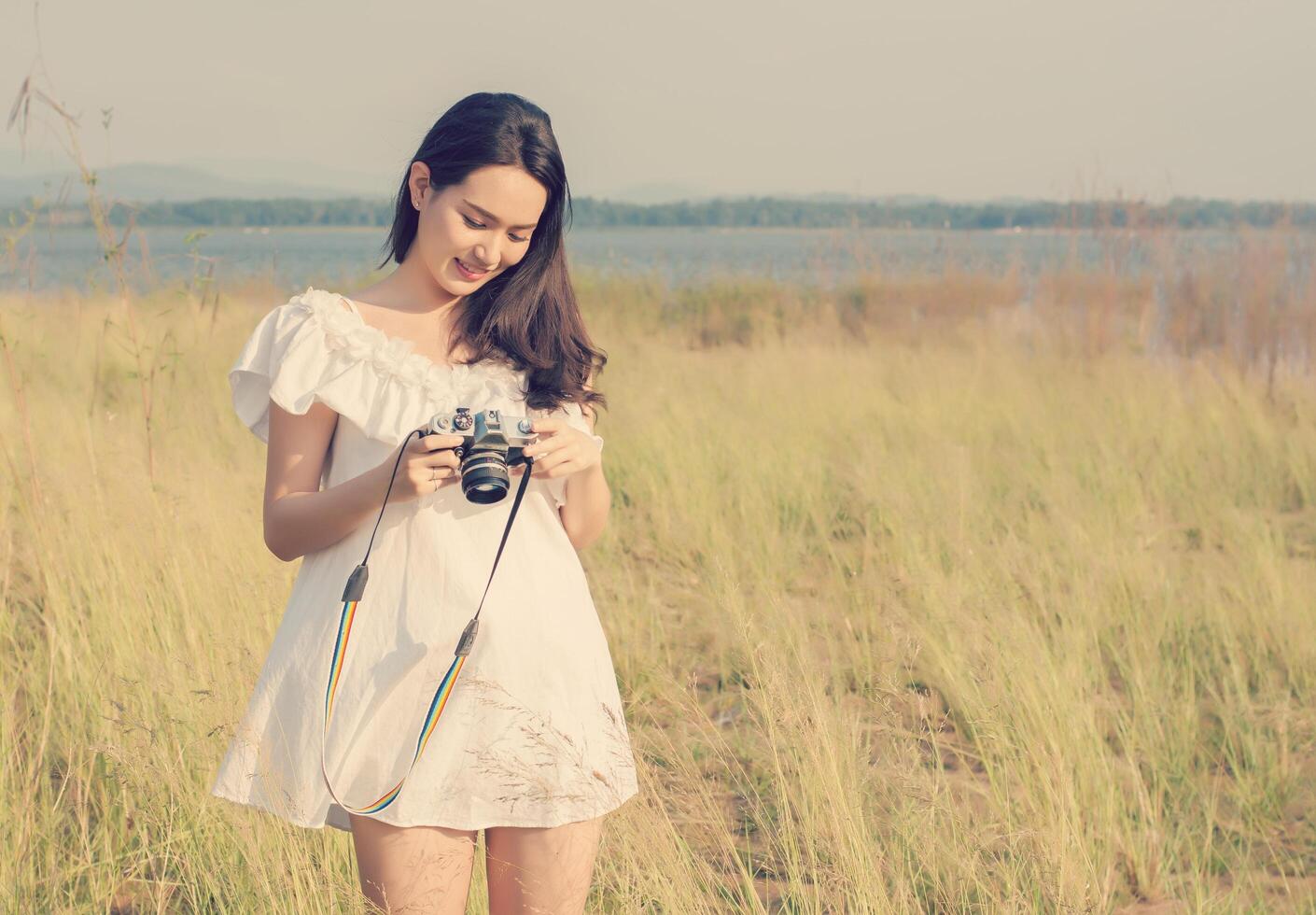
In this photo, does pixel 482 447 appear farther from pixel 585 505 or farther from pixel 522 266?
pixel 522 266

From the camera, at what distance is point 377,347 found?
66.2 inches

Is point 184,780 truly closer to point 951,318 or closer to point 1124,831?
point 1124,831

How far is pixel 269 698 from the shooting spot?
1633 millimetres

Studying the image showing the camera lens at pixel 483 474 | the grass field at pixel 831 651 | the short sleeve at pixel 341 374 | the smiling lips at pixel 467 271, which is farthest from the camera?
the grass field at pixel 831 651

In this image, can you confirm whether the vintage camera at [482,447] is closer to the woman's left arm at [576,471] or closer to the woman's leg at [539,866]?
the woman's left arm at [576,471]

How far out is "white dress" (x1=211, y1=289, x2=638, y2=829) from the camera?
1596mm

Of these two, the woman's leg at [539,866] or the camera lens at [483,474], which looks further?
the woman's leg at [539,866]

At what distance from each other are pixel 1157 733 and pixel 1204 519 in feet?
8.23

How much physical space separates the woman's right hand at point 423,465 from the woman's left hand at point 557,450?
0.35 feet

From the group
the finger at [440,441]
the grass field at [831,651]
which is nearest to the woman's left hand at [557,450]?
the finger at [440,441]

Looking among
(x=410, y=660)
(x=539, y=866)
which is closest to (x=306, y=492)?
(x=410, y=660)

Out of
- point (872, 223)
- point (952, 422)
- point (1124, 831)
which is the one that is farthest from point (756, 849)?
point (872, 223)

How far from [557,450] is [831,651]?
2171mm

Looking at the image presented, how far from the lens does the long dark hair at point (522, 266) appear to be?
5.62ft
